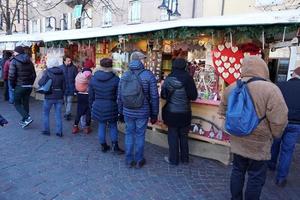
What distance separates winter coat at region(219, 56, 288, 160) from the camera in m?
3.05

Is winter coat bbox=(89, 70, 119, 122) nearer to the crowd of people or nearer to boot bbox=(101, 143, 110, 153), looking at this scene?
the crowd of people

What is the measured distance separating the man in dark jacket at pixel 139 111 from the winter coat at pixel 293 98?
69.7 inches

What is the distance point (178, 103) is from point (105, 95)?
1.18 m

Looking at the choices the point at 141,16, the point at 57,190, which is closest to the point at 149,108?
the point at 57,190

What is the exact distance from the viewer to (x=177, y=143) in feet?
16.4

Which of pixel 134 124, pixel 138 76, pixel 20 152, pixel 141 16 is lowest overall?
pixel 20 152

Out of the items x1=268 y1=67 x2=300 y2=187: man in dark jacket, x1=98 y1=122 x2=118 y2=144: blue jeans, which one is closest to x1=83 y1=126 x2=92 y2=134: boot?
x1=98 y1=122 x2=118 y2=144: blue jeans

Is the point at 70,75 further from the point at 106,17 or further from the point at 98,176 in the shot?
Answer: the point at 106,17

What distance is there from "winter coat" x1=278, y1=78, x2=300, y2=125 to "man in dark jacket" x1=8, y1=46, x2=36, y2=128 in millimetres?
5262

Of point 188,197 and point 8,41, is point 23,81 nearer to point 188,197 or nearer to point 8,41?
point 188,197

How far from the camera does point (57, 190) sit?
161 inches

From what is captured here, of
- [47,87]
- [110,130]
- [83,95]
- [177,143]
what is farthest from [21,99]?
[177,143]

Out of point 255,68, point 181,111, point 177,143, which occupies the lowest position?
point 177,143

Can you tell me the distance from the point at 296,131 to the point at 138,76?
7.48 ft
